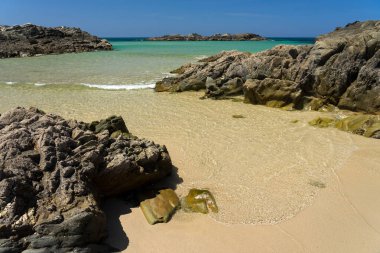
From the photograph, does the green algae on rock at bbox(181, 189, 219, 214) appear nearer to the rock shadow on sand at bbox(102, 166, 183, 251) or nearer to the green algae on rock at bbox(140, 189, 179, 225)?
the green algae on rock at bbox(140, 189, 179, 225)

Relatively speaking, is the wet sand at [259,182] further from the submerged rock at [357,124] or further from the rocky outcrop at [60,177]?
the rocky outcrop at [60,177]

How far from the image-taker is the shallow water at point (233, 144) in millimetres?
8492

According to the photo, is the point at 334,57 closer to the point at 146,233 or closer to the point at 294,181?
the point at 294,181

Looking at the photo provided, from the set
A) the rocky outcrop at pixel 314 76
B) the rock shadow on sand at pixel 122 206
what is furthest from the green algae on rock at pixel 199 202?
the rocky outcrop at pixel 314 76

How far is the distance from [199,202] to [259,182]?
6.87 ft

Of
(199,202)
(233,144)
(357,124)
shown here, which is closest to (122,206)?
(199,202)

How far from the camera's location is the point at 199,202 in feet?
26.4

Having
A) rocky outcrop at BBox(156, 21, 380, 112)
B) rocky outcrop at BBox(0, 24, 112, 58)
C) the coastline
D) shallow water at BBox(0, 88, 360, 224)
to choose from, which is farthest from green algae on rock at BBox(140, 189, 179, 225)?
rocky outcrop at BBox(0, 24, 112, 58)

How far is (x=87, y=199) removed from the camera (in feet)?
22.2

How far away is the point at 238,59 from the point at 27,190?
18.8 m

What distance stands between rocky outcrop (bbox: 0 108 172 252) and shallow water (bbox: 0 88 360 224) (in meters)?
1.62

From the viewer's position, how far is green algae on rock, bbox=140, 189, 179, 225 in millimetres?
7461

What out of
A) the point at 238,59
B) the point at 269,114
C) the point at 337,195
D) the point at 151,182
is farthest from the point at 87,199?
the point at 238,59

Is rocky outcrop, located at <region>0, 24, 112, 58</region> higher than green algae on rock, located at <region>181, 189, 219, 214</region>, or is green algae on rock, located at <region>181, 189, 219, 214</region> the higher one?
rocky outcrop, located at <region>0, 24, 112, 58</region>
